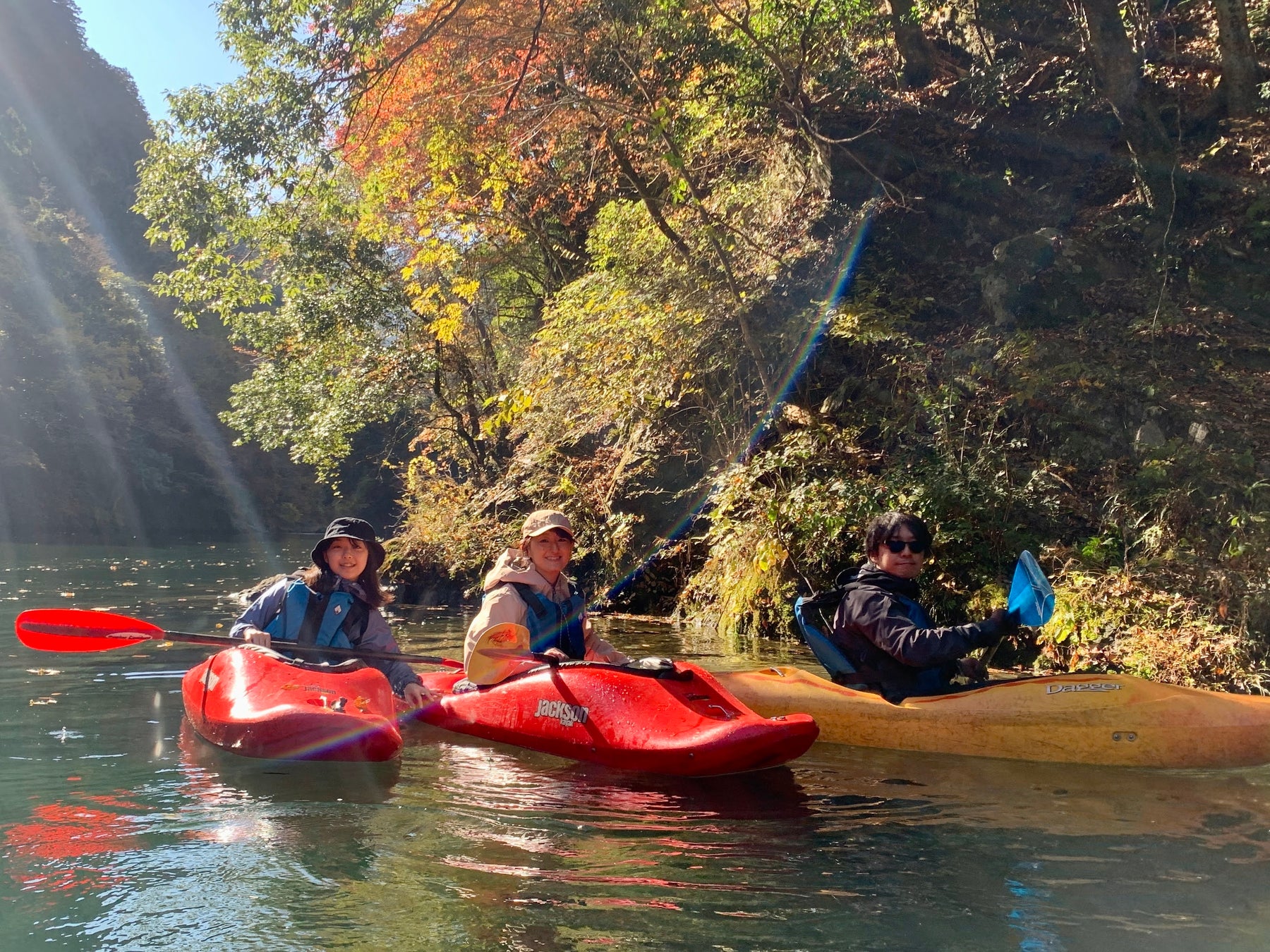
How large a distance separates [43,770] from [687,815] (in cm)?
266

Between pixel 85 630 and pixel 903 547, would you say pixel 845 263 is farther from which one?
pixel 85 630

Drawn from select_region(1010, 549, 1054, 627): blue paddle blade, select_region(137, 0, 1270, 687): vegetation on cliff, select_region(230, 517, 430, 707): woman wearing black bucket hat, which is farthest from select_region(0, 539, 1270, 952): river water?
select_region(137, 0, 1270, 687): vegetation on cliff

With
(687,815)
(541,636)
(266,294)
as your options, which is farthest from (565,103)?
(687,815)

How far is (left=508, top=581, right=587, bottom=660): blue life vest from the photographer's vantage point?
500cm

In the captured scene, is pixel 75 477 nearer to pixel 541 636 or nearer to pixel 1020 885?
pixel 541 636

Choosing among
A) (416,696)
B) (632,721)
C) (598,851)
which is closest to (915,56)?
(416,696)

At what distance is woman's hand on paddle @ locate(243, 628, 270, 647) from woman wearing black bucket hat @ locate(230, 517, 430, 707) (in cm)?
10

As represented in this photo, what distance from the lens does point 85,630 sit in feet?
17.8

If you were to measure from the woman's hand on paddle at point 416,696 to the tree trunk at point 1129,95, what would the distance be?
773 cm

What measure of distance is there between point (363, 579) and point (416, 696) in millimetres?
687

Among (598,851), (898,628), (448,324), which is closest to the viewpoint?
(598,851)

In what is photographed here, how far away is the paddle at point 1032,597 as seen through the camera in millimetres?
4047

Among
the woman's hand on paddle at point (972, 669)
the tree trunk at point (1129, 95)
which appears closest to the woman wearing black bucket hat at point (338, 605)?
the woman's hand on paddle at point (972, 669)

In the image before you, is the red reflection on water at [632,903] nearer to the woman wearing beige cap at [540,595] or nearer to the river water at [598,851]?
the river water at [598,851]
